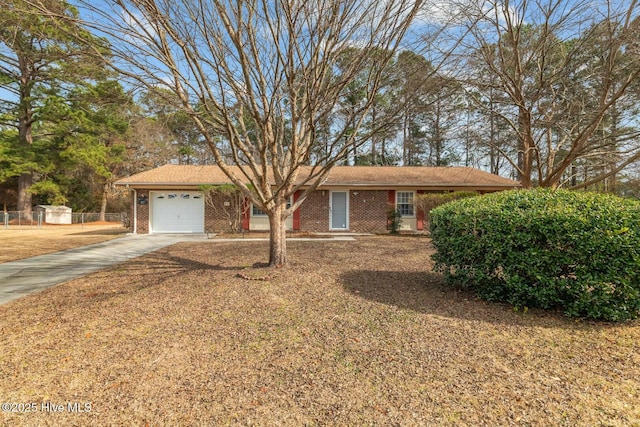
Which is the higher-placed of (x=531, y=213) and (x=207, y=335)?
(x=531, y=213)

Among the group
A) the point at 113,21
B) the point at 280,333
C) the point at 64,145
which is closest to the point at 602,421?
the point at 280,333

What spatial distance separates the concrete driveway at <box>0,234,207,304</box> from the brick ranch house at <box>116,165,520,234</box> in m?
4.39

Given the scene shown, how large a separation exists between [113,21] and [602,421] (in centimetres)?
639

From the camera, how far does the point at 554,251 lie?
3369mm

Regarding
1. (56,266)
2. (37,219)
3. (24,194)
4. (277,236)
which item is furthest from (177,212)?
(24,194)

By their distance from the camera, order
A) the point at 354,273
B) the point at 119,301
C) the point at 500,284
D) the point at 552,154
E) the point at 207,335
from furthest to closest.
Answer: the point at 552,154, the point at 354,273, the point at 119,301, the point at 500,284, the point at 207,335

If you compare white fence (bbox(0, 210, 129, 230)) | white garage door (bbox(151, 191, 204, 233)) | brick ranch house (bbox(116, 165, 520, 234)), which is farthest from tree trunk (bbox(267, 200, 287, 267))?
white fence (bbox(0, 210, 129, 230))

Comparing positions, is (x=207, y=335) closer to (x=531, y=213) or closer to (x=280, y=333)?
→ (x=280, y=333)

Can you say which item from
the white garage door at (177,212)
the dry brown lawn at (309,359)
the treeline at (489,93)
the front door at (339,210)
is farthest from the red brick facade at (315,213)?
the dry brown lawn at (309,359)

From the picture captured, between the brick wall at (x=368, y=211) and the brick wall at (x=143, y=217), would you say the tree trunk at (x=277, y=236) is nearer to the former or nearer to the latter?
the brick wall at (x=368, y=211)

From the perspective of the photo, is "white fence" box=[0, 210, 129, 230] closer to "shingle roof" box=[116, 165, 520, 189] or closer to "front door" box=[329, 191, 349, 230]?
"shingle roof" box=[116, 165, 520, 189]

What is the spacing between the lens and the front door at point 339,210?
1451 centimetres

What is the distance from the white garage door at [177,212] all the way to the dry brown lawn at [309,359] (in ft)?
32.5

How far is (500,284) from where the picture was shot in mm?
3883
